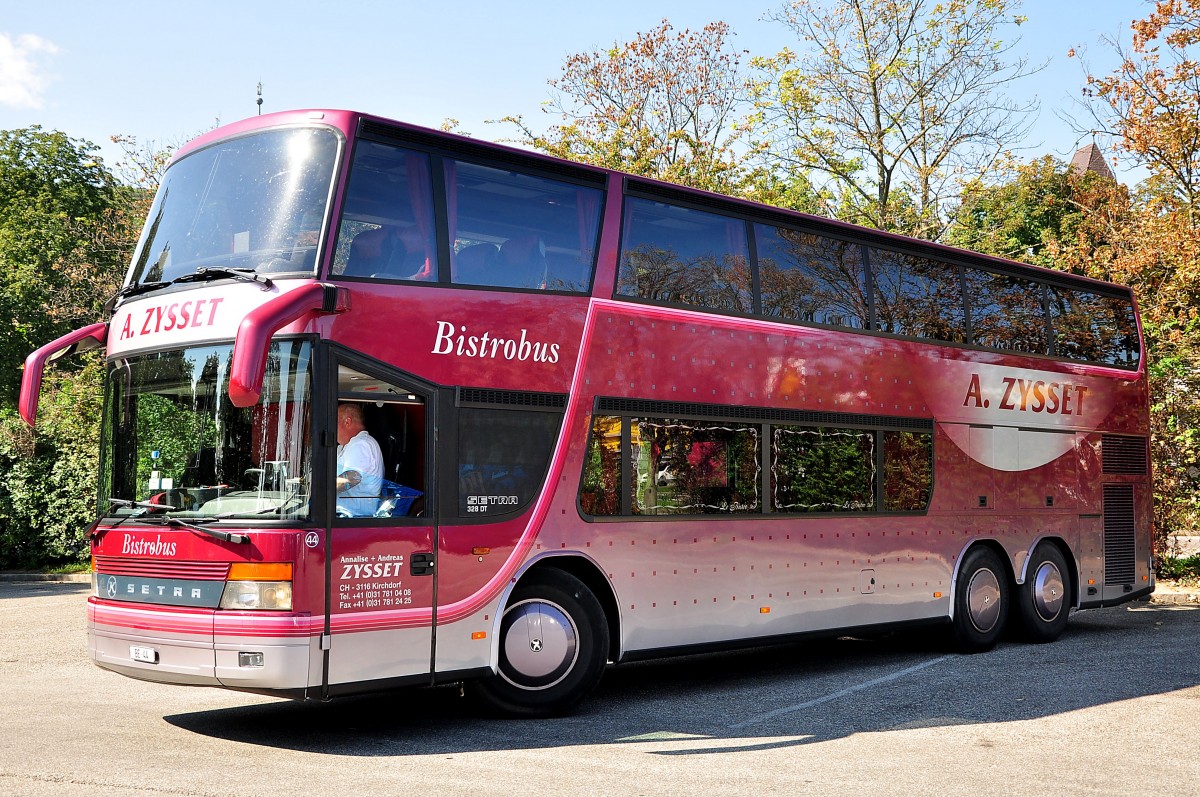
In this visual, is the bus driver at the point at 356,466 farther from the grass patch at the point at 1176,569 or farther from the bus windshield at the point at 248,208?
the grass patch at the point at 1176,569

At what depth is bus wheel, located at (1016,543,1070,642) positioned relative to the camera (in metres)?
14.1

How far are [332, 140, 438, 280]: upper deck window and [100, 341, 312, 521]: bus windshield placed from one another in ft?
2.54

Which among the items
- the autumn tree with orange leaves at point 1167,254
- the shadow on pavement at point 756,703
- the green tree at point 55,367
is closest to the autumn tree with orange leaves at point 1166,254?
the autumn tree with orange leaves at point 1167,254

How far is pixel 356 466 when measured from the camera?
8.09 meters

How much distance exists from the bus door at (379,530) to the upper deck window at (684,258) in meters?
2.42

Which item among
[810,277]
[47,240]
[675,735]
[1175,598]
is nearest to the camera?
[675,735]

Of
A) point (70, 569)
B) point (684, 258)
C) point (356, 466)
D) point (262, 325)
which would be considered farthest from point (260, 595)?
point (70, 569)

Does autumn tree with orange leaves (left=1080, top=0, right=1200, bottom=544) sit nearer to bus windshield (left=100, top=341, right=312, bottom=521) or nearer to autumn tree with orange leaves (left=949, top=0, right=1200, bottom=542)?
autumn tree with orange leaves (left=949, top=0, right=1200, bottom=542)

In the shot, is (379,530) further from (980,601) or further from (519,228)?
(980,601)

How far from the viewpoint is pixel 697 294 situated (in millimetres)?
10633

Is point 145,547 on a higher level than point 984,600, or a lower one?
higher

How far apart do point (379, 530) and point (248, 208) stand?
2324 mm

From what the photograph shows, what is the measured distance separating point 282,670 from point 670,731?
274 centimetres

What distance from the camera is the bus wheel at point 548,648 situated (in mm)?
8883
